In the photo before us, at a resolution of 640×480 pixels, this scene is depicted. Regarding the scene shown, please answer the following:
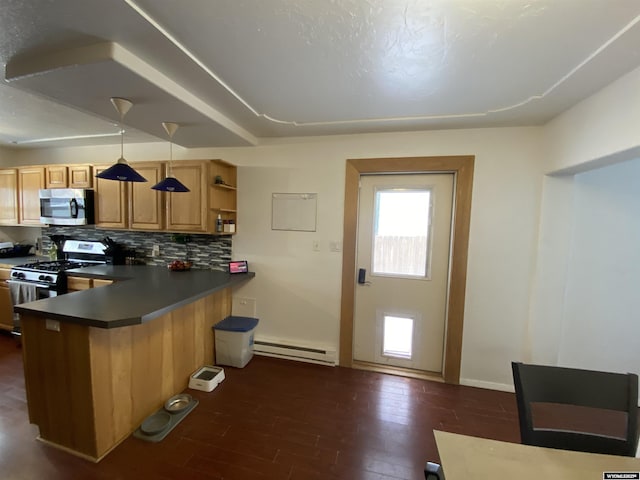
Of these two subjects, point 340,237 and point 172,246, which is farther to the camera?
point 172,246

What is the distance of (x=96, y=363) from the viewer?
1.57 metres

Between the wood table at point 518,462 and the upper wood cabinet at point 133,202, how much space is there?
3.08 meters

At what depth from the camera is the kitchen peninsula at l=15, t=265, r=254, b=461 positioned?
1558 millimetres

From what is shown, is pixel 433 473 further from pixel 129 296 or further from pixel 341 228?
pixel 129 296

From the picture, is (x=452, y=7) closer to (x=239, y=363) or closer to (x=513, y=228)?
(x=513, y=228)

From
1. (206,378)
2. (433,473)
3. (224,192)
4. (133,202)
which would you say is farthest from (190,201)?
(433,473)

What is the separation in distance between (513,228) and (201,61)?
109 inches

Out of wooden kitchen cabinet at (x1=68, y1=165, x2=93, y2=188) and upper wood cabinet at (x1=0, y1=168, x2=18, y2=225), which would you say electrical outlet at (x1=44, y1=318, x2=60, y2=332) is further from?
upper wood cabinet at (x1=0, y1=168, x2=18, y2=225)

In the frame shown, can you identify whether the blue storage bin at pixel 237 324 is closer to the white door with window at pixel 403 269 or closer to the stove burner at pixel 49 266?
the white door with window at pixel 403 269

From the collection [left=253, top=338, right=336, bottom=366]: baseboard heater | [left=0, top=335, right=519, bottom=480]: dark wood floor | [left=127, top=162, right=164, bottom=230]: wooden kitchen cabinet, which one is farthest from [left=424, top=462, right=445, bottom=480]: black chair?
[left=127, top=162, right=164, bottom=230]: wooden kitchen cabinet

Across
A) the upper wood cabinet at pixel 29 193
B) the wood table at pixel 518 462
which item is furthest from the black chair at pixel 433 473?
the upper wood cabinet at pixel 29 193

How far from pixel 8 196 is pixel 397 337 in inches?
206

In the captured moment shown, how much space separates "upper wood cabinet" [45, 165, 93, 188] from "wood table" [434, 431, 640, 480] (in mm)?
4095

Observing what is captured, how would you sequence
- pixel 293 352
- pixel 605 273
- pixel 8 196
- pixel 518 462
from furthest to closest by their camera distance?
pixel 8 196 < pixel 293 352 < pixel 605 273 < pixel 518 462
